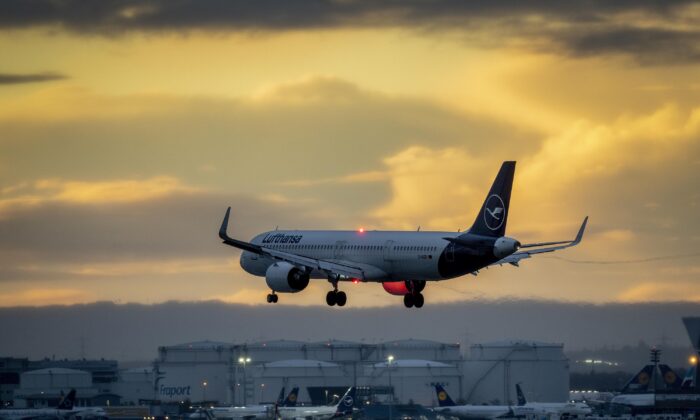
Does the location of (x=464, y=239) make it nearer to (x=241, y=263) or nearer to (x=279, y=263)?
(x=279, y=263)

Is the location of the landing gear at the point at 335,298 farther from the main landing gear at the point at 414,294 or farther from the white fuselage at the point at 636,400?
the white fuselage at the point at 636,400

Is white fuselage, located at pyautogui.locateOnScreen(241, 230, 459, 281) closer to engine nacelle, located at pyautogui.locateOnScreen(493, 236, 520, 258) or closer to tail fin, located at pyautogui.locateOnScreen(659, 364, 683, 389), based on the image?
engine nacelle, located at pyautogui.locateOnScreen(493, 236, 520, 258)

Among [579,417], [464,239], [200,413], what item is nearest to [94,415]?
[200,413]

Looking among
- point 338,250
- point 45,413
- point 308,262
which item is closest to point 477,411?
point 45,413

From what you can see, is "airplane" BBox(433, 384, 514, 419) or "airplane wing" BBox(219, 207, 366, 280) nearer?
"airplane wing" BBox(219, 207, 366, 280)

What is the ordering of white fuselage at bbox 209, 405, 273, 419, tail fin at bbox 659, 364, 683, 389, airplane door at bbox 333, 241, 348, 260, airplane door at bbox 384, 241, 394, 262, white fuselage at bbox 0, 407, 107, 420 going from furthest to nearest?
tail fin at bbox 659, 364, 683, 389 → white fuselage at bbox 209, 405, 273, 419 → white fuselage at bbox 0, 407, 107, 420 → airplane door at bbox 333, 241, 348, 260 → airplane door at bbox 384, 241, 394, 262

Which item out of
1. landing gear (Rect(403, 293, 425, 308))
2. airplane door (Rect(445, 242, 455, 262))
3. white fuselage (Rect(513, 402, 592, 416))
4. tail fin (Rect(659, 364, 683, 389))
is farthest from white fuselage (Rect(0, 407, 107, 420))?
airplane door (Rect(445, 242, 455, 262))

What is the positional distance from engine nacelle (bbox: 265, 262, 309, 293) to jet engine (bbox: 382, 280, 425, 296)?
21.2ft

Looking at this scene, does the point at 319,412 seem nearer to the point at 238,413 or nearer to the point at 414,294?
the point at 238,413

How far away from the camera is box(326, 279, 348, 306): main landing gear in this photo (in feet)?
358

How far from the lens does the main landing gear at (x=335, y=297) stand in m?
109

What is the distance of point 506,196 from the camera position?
338ft

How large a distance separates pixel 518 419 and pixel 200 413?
37526mm

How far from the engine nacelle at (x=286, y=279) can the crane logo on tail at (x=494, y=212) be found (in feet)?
52.2
